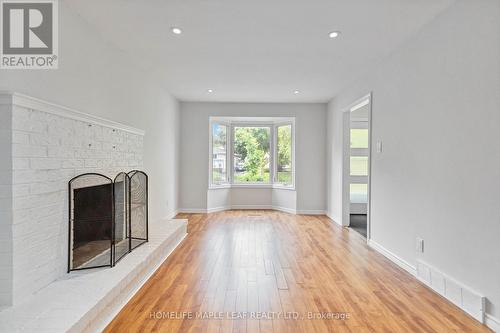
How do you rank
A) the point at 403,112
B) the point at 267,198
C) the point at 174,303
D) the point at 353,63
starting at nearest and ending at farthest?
the point at 174,303, the point at 403,112, the point at 353,63, the point at 267,198

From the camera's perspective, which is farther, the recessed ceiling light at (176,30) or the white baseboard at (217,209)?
the white baseboard at (217,209)

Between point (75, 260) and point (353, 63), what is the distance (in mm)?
3767

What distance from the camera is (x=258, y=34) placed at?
9.36 feet

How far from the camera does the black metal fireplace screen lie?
7.86ft

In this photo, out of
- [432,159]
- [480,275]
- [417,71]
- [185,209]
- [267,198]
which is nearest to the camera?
[480,275]

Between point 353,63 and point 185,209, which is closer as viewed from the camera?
point 353,63

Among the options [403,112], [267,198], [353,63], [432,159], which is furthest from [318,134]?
[432,159]

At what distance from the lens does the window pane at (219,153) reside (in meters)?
6.44

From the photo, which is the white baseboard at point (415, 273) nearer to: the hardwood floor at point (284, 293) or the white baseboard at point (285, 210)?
the hardwood floor at point (284, 293)

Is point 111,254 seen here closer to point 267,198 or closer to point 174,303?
point 174,303

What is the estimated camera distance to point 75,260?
2.39 meters

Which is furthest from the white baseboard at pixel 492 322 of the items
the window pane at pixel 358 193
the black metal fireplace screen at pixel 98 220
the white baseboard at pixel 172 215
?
the white baseboard at pixel 172 215

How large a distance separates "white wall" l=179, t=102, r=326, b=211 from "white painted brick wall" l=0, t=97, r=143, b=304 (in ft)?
11.5

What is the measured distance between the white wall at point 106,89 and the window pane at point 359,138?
3.80m
